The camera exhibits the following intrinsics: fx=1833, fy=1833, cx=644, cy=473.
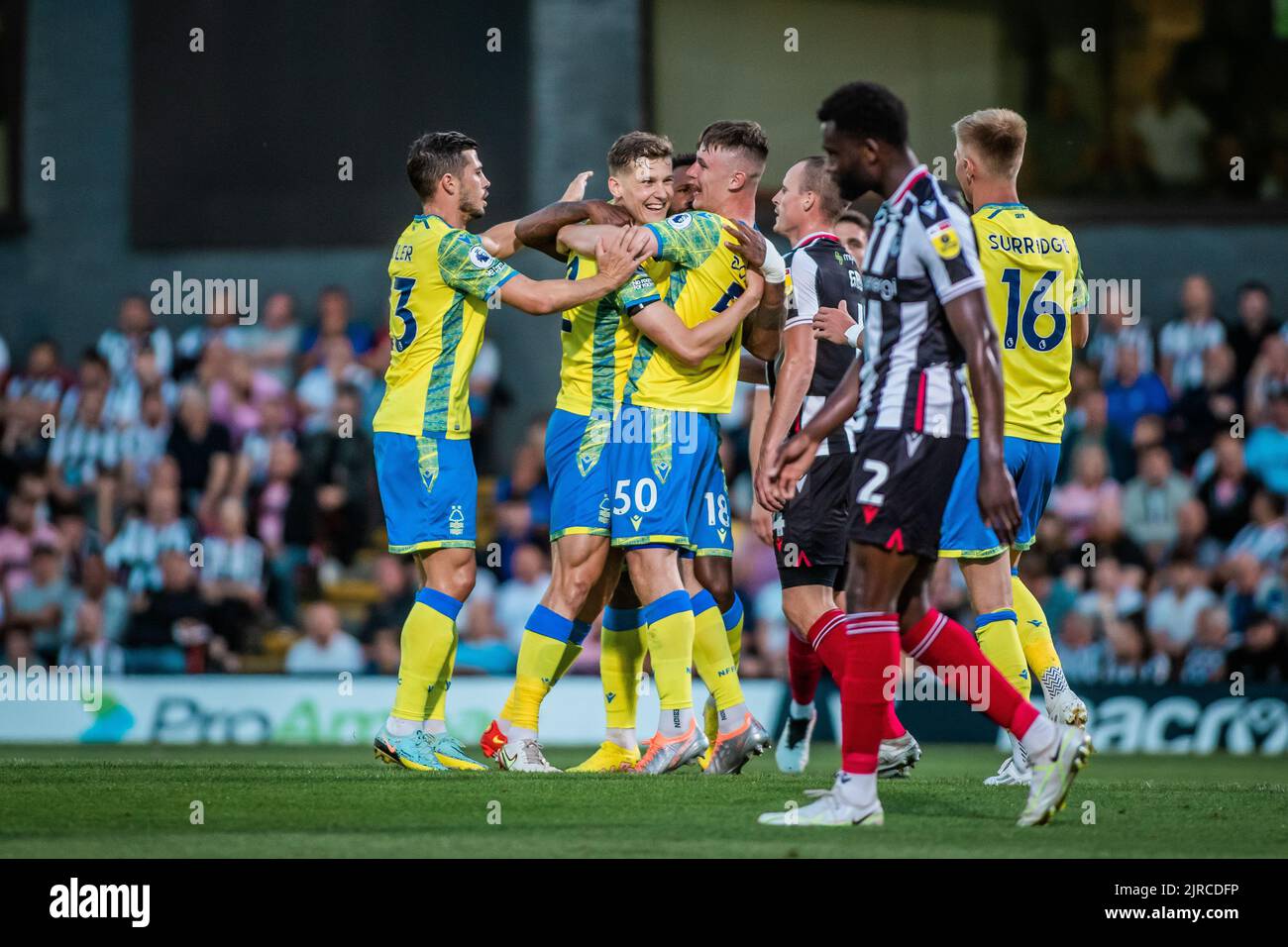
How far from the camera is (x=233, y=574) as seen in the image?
14547mm

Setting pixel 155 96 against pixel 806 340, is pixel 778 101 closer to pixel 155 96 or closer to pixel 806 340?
pixel 155 96

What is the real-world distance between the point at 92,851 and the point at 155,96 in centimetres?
1393

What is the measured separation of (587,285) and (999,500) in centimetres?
266

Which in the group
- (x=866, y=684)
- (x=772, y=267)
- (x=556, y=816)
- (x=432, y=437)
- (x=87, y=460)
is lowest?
(x=556, y=816)

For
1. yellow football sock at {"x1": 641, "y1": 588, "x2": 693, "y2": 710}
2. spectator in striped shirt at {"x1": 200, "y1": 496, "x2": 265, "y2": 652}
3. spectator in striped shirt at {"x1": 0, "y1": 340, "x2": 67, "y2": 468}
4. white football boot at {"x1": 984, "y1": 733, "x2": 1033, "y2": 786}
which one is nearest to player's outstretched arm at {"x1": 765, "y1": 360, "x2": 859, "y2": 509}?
yellow football sock at {"x1": 641, "y1": 588, "x2": 693, "y2": 710}

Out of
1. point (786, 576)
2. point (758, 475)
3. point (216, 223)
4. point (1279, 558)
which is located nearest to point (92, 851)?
point (758, 475)

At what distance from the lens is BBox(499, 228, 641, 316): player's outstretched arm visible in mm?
7633

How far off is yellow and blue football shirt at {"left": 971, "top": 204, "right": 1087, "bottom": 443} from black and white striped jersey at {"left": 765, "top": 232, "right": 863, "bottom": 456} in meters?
0.62

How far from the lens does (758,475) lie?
7.02 meters

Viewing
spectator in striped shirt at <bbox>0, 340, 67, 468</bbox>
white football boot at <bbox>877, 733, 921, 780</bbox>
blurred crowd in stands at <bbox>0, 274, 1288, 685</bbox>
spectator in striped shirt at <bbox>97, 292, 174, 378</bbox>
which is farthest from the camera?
spectator in striped shirt at <bbox>97, 292, 174, 378</bbox>

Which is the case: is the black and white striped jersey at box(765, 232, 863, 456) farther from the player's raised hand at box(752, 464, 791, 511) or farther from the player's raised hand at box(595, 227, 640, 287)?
the player's raised hand at box(752, 464, 791, 511)

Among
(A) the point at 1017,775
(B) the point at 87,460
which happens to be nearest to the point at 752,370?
(A) the point at 1017,775

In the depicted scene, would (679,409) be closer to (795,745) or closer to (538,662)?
(538,662)

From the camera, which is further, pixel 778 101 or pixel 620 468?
pixel 778 101
